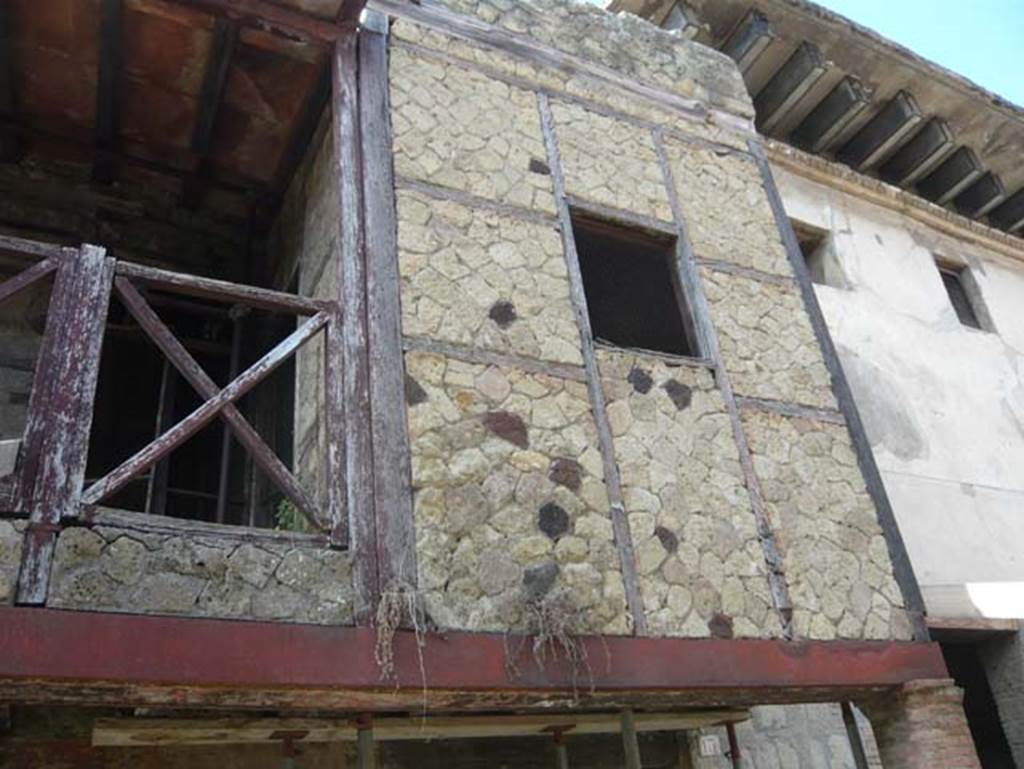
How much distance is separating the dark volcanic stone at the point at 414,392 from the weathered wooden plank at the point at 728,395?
1972 mm

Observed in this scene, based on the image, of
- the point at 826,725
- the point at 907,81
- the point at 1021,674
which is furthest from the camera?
the point at 907,81

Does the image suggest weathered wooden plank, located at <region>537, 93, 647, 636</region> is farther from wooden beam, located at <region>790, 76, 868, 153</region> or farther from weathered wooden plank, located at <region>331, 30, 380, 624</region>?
wooden beam, located at <region>790, 76, 868, 153</region>

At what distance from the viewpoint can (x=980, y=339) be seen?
30.1 feet

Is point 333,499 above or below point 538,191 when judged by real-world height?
below

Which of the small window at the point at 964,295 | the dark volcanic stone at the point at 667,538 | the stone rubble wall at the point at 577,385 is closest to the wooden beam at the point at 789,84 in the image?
the small window at the point at 964,295

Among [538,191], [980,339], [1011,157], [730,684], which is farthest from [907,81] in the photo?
[730,684]

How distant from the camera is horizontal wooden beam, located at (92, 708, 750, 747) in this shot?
4289 mm

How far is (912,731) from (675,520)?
1.75m

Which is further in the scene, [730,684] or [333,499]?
[730,684]

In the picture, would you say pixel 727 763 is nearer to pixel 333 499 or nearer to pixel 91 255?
pixel 333 499

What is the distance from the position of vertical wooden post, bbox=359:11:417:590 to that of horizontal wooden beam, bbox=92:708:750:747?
94cm

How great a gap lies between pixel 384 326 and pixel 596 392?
1.23m

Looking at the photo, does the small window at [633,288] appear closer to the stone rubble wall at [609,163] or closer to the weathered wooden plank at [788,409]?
the stone rubble wall at [609,163]

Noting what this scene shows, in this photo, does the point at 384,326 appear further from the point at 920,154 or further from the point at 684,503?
the point at 920,154
